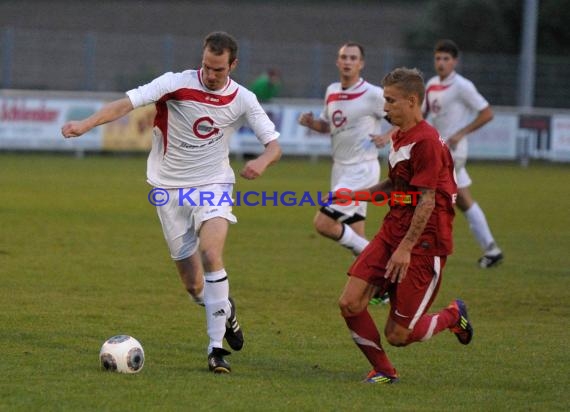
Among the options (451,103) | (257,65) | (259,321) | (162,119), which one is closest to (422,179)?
(162,119)

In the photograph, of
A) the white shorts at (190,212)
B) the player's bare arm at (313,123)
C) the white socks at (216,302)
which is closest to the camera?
the white socks at (216,302)

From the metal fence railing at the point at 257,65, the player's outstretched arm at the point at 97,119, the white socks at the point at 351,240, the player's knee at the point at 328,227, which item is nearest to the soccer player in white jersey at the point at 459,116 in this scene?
the white socks at the point at 351,240

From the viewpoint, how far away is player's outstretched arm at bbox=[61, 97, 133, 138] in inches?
264

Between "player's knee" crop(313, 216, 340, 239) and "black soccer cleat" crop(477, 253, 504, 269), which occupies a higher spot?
"player's knee" crop(313, 216, 340, 239)

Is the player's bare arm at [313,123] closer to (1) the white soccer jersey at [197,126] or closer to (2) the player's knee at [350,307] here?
(1) the white soccer jersey at [197,126]

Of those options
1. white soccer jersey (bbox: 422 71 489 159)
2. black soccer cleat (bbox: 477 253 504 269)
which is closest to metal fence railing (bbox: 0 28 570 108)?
white soccer jersey (bbox: 422 71 489 159)

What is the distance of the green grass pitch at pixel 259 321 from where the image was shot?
6.25m

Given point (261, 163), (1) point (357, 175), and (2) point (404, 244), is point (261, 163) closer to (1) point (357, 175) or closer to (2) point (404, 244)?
(2) point (404, 244)

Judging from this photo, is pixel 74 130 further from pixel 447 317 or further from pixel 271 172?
pixel 271 172

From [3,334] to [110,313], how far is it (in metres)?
1.17

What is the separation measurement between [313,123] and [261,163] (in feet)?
10.7

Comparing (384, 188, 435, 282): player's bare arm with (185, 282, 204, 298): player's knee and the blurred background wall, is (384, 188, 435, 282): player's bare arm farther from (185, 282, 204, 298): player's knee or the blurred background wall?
the blurred background wall

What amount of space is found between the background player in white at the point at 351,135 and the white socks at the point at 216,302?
3.32 m

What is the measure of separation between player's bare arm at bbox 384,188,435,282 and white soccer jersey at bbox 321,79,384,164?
4153mm
